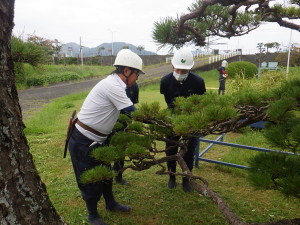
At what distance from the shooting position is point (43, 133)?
6.06 metres

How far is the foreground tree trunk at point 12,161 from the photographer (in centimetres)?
143

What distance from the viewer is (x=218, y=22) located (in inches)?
106

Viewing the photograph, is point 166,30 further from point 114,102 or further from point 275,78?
point 275,78

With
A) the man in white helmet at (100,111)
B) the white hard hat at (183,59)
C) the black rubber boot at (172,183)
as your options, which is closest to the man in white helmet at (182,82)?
the white hard hat at (183,59)

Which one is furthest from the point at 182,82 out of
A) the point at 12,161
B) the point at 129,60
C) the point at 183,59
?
the point at 12,161

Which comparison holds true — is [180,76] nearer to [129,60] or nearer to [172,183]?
[129,60]

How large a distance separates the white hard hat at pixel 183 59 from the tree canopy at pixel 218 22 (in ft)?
0.38

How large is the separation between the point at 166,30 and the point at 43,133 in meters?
4.53

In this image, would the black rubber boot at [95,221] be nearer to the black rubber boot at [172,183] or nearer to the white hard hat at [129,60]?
the black rubber boot at [172,183]

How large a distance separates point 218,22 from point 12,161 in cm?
222

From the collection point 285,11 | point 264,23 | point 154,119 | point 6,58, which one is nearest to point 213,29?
point 264,23

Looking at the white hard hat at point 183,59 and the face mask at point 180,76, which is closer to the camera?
the white hard hat at point 183,59

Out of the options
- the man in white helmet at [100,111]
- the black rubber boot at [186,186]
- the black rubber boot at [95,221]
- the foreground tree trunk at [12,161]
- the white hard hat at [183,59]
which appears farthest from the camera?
the black rubber boot at [186,186]

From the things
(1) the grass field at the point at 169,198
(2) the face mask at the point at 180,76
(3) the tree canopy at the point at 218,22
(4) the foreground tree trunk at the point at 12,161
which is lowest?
(1) the grass field at the point at 169,198
